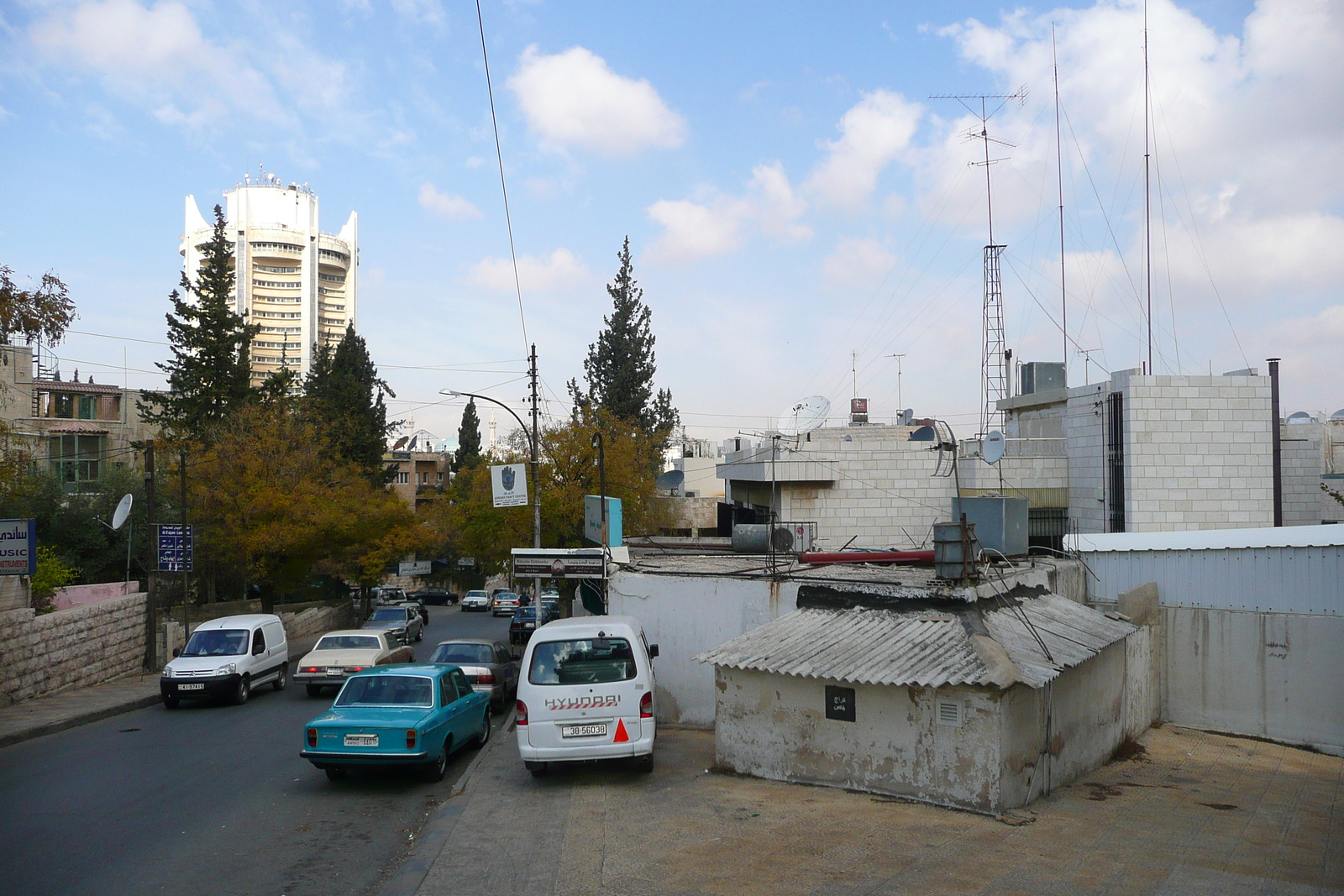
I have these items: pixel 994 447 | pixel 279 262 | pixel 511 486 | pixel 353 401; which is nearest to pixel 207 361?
pixel 353 401

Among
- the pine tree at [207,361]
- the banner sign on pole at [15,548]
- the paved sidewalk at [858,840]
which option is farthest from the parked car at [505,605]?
the paved sidewalk at [858,840]

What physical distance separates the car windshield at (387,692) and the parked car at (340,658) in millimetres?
7481

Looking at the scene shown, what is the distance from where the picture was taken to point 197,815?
9.88 meters

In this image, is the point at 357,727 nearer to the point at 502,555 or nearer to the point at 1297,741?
the point at 1297,741

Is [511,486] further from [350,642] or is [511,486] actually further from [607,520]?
[607,520]

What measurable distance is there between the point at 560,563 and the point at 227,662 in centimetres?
743

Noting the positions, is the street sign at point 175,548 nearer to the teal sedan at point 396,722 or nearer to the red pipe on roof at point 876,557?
the teal sedan at point 396,722

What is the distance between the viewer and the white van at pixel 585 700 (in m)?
10.6

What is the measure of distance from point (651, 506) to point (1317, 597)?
93.4 ft

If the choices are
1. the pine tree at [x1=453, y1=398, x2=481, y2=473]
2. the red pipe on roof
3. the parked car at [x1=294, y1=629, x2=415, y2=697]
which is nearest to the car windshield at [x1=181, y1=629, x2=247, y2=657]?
the parked car at [x1=294, y1=629, x2=415, y2=697]

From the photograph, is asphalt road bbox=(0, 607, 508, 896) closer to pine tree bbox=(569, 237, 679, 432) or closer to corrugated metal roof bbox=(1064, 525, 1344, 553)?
corrugated metal roof bbox=(1064, 525, 1344, 553)

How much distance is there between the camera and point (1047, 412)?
2838 centimetres

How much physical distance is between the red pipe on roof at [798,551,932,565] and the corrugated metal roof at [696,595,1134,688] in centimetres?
224

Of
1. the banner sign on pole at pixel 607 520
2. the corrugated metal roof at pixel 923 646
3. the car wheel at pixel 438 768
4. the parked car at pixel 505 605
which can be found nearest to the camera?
the corrugated metal roof at pixel 923 646
